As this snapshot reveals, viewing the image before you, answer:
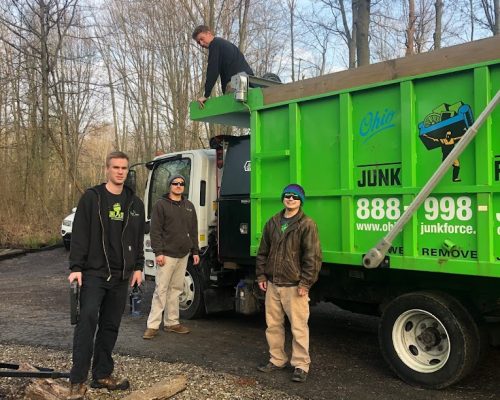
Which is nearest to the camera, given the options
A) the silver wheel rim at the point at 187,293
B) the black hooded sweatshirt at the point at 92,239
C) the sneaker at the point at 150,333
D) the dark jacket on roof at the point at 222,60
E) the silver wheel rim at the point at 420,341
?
the black hooded sweatshirt at the point at 92,239

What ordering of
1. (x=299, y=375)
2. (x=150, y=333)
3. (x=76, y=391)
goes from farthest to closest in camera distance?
(x=150, y=333)
(x=299, y=375)
(x=76, y=391)

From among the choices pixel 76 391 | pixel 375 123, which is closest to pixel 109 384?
pixel 76 391

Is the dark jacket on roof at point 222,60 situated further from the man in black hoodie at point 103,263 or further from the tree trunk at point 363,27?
the tree trunk at point 363,27

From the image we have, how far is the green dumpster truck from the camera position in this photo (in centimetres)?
404

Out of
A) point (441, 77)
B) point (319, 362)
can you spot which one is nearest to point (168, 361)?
point (319, 362)

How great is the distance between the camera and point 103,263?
4211mm

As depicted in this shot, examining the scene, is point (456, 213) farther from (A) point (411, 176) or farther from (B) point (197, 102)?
(B) point (197, 102)

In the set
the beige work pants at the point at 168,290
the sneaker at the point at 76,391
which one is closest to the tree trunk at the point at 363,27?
the beige work pants at the point at 168,290

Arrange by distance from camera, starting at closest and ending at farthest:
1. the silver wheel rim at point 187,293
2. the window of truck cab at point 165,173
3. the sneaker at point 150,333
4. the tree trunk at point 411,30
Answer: the sneaker at point 150,333
the silver wheel rim at point 187,293
the window of truck cab at point 165,173
the tree trunk at point 411,30

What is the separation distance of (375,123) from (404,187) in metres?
0.67

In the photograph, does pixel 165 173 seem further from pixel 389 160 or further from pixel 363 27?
pixel 363 27

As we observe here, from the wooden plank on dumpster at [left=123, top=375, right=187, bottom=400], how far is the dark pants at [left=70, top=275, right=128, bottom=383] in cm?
45

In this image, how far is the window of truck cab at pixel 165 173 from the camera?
7.40m

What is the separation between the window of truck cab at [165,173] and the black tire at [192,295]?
1.07 m
